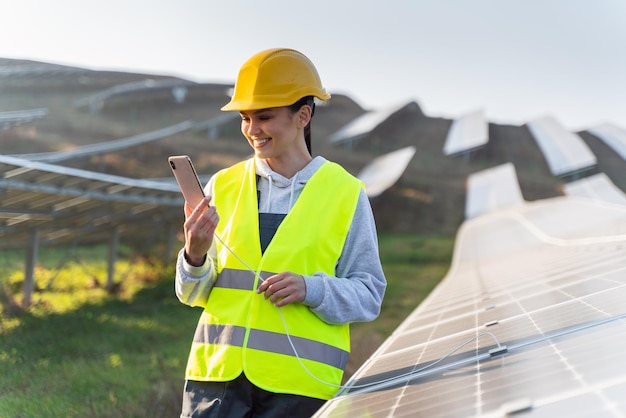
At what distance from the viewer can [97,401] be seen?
669cm

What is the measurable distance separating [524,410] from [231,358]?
84cm

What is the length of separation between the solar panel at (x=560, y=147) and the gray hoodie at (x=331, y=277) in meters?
26.3

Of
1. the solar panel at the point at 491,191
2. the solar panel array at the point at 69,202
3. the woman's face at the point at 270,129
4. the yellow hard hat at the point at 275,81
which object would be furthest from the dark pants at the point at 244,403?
the solar panel at the point at 491,191

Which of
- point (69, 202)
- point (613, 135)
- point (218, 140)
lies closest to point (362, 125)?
point (218, 140)

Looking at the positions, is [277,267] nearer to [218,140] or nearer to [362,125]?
[218,140]

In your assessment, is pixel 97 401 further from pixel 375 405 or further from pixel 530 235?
pixel 530 235

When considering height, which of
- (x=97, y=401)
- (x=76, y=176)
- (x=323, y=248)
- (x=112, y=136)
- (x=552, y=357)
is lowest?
(x=112, y=136)

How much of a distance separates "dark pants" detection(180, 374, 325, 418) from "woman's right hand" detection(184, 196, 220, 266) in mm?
372

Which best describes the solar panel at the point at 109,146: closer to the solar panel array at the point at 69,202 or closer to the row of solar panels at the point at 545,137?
the solar panel array at the point at 69,202

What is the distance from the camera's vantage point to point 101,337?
31.9 feet

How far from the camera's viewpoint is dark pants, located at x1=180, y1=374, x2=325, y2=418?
249 cm

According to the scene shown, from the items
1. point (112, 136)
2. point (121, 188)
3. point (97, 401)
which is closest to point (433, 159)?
point (112, 136)

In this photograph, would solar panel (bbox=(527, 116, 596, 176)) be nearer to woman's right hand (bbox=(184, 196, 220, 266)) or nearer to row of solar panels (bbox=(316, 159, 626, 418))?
row of solar panels (bbox=(316, 159, 626, 418))

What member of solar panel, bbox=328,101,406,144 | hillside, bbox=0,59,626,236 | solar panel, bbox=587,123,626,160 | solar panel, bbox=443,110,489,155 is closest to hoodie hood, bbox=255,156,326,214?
hillside, bbox=0,59,626,236
